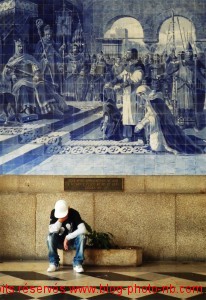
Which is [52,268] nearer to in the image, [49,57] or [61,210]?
Answer: [61,210]

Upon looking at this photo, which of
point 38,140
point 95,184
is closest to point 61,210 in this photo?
point 95,184

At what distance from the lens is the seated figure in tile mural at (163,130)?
42.4 ft

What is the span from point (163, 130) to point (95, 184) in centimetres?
162

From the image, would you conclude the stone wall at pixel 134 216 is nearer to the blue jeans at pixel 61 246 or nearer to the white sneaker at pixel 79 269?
the blue jeans at pixel 61 246

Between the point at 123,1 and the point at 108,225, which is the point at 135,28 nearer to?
the point at 123,1

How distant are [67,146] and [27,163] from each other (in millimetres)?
812

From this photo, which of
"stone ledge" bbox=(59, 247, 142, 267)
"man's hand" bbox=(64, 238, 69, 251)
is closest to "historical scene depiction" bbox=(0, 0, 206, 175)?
"stone ledge" bbox=(59, 247, 142, 267)

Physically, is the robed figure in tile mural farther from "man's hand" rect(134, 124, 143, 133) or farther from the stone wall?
the stone wall

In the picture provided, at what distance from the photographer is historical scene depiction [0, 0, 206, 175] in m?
13.0

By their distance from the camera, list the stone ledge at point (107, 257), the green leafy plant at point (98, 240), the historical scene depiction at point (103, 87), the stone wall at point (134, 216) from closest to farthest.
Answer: the stone ledge at point (107, 257) < the green leafy plant at point (98, 240) < the stone wall at point (134, 216) < the historical scene depiction at point (103, 87)

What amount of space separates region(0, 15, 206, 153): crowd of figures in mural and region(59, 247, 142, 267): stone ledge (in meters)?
2.16

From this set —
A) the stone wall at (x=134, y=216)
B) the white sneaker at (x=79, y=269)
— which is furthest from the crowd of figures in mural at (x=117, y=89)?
the white sneaker at (x=79, y=269)

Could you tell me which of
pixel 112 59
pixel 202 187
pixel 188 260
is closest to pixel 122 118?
pixel 112 59

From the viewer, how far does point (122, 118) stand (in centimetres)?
1309
